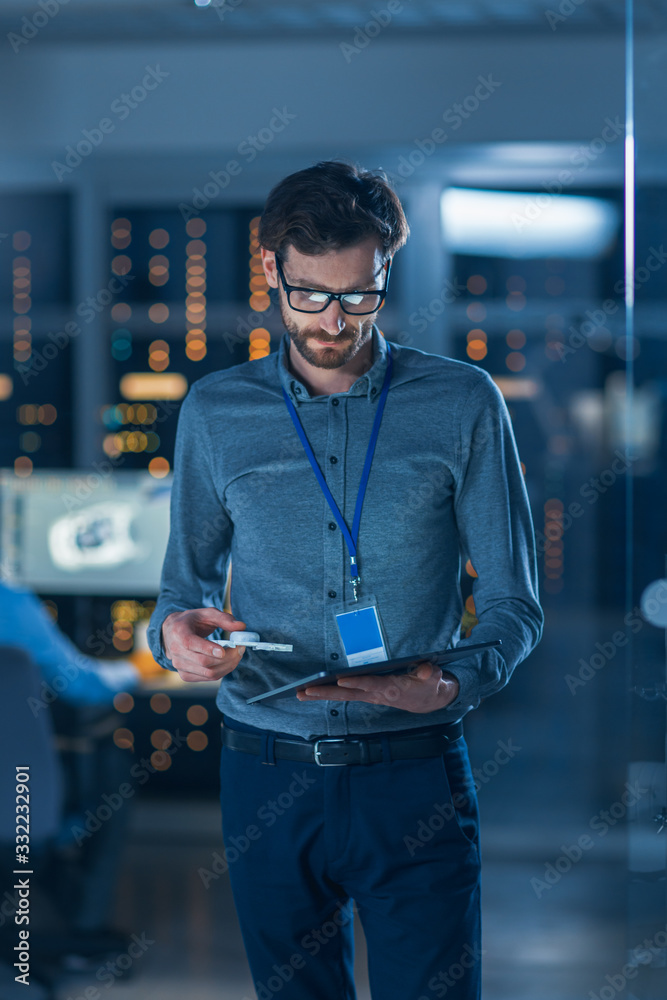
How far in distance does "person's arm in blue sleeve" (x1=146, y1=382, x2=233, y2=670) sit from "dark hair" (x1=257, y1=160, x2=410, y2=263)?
0.28 metres

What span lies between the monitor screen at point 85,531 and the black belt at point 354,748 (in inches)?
80.0

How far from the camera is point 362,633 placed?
121 cm

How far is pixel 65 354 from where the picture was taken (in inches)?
146

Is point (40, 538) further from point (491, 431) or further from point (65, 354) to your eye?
point (491, 431)

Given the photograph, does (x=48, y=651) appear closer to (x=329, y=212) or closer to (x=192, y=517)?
(x=192, y=517)

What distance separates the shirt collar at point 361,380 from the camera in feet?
4.16

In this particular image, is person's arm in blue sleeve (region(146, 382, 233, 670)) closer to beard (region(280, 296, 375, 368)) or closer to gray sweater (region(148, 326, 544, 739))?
gray sweater (region(148, 326, 544, 739))

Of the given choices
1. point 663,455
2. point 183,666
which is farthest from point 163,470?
point 183,666

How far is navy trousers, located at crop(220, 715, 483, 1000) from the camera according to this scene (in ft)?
3.90

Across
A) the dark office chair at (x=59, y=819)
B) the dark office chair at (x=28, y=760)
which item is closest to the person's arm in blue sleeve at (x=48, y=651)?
the dark office chair at (x=59, y=819)

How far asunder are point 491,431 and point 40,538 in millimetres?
2373

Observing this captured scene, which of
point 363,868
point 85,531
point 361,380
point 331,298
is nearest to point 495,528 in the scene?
point 361,380

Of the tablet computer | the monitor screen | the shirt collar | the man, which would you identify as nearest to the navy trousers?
the man

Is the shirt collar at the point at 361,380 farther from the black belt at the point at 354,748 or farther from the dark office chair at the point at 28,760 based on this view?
the dark office chair at the point at 28,760
